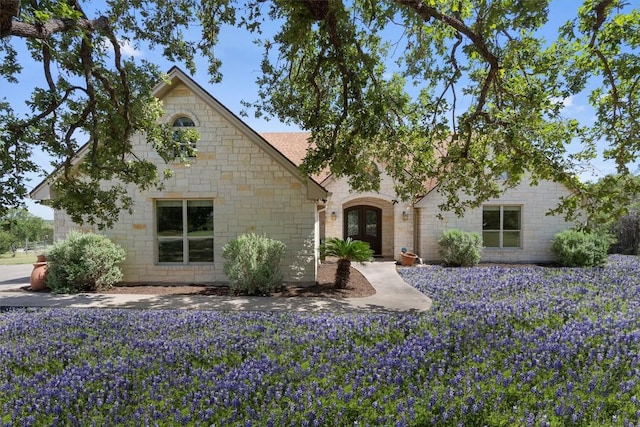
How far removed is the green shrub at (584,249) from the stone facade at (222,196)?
33.8 ft

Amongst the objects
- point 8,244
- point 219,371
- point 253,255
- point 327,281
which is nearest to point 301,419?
point 219,371

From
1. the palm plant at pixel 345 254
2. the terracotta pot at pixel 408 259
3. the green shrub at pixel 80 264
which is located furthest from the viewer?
the terracotta pot at pixel 408 259

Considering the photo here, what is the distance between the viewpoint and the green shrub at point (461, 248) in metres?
13.5

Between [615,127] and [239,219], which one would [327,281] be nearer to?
[239,219]

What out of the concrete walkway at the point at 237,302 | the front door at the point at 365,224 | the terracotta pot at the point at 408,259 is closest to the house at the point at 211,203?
the concrete walkway at the point at 237,302

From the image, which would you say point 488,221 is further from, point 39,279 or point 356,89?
point 39,279

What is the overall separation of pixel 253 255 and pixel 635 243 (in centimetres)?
2147

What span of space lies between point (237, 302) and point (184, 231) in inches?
143

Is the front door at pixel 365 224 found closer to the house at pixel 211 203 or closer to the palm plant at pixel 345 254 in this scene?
the house at pixel 211 203

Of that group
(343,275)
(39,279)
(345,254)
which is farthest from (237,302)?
(39,279)

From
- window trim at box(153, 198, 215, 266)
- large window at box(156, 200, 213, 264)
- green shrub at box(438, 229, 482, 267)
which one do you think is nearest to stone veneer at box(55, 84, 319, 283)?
window trim at box(153, 198, 215, 266)

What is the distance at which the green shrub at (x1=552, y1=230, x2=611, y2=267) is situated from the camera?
1320 cm

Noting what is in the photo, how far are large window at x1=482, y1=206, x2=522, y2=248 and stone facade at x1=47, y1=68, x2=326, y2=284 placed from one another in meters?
8.71

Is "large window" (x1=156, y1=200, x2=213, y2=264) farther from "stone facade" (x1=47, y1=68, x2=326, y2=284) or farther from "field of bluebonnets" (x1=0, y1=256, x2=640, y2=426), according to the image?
"field of bluebonnets" (x1=0, y1=256, x2=640, y2=426)
